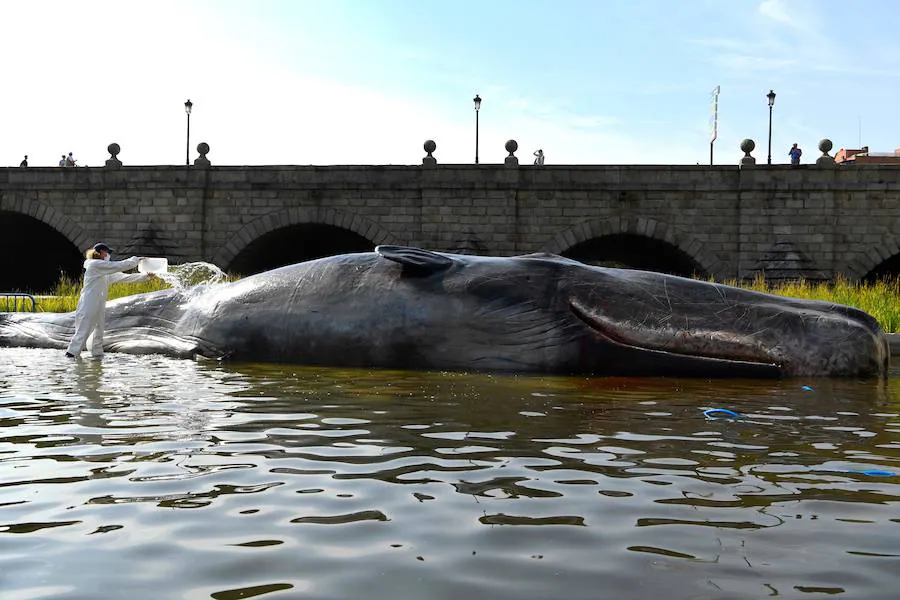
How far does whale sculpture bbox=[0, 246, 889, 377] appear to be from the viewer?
6.50 meters

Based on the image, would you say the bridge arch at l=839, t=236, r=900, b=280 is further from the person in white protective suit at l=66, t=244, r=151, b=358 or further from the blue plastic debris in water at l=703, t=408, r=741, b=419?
the blue plastic debris in water at l=703, t=408, r=741, b=419

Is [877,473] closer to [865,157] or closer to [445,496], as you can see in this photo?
[445,496]

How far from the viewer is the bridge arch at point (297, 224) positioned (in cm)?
2706

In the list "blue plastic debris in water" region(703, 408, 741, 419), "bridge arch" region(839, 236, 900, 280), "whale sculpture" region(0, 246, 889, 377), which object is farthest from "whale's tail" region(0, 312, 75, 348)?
"bridge arch" region(839, 236, 900, 280)

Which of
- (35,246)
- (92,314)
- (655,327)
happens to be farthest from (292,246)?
(655,327)

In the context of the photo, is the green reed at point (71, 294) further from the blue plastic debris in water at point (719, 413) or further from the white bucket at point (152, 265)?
the blue plastic debris in water at point (719, 413)

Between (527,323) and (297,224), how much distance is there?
21.7m

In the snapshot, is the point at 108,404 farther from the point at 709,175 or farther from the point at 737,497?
the point at 709,175

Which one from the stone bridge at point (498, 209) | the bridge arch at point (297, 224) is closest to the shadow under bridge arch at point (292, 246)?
the stone bridge at point (498, 209)

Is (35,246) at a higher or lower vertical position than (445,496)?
higher

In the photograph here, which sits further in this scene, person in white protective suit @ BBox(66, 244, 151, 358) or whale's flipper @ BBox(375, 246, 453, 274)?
person in white protective suit @ BBox(66, 244, 151, 358)

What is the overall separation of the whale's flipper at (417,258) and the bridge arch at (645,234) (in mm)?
19111

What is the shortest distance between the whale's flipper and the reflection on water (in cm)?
166

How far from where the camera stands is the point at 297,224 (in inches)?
1093
